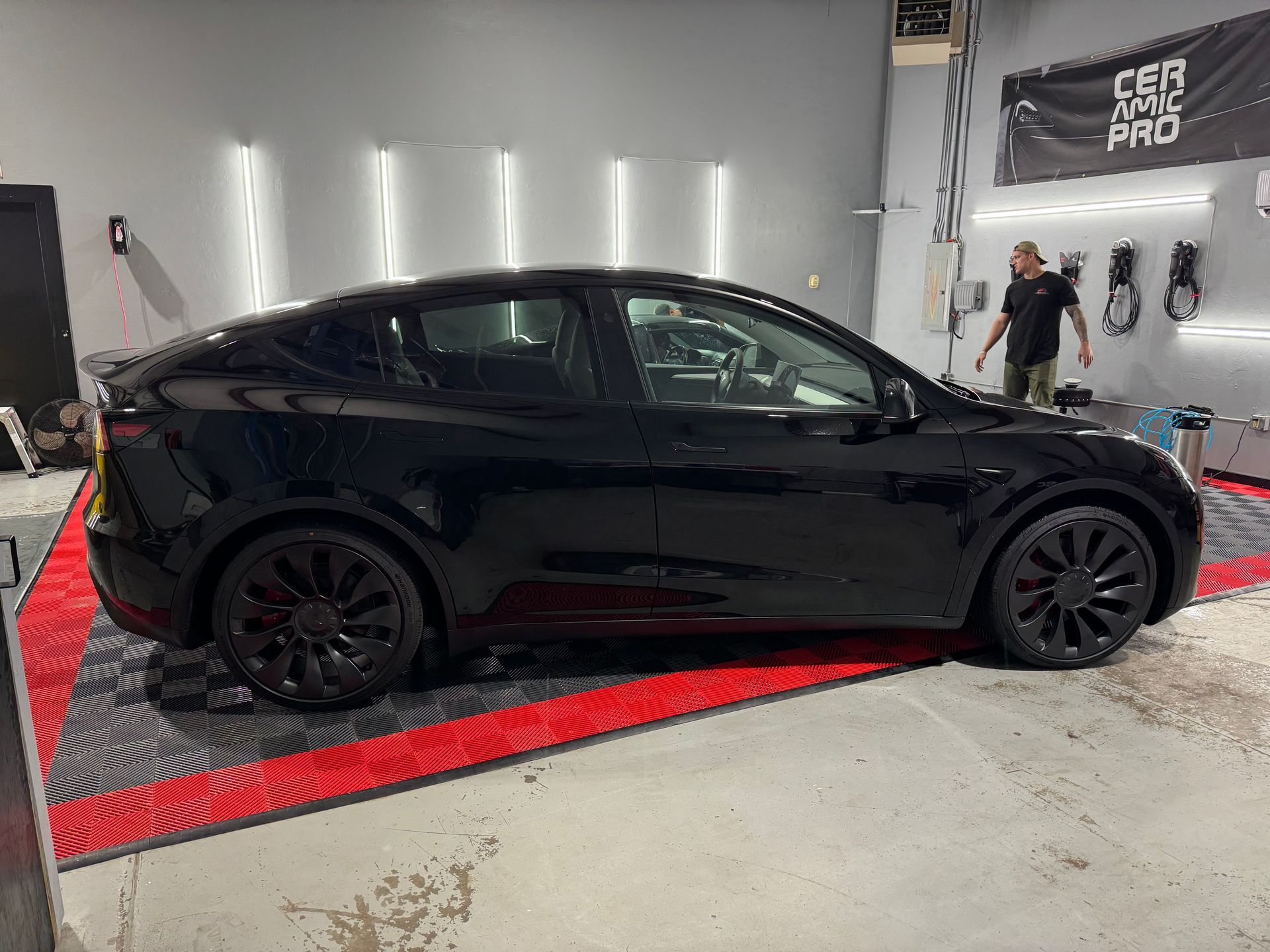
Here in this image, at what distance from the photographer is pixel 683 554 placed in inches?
109

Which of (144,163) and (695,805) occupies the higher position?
(144,163)

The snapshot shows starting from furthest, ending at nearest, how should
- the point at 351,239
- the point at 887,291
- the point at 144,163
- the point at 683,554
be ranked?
1. the point at 887,291
2. the point at 351,239
3. the point at 144,163
4. the point at 683,554

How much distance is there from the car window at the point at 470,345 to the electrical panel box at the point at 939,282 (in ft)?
21.8

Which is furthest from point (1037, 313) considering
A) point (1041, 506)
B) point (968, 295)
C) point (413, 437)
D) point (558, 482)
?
point (413, 437)

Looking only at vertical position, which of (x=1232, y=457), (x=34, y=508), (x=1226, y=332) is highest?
(x=1226, y=332)

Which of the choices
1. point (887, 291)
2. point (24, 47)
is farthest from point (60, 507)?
point (887, 291)

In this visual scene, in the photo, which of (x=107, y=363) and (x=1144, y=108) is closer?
(x=107, y=363)

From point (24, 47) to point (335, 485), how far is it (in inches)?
232

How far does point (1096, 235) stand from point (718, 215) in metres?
3.26

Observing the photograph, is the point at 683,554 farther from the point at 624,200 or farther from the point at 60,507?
the point at 624,200

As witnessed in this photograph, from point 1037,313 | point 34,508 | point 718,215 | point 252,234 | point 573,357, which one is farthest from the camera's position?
point 718,215

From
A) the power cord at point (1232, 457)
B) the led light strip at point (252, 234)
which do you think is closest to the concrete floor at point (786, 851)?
the power cord at point (1232, 457)

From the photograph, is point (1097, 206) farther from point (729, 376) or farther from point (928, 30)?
point (729, 376)

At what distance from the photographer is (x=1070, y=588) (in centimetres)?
304
